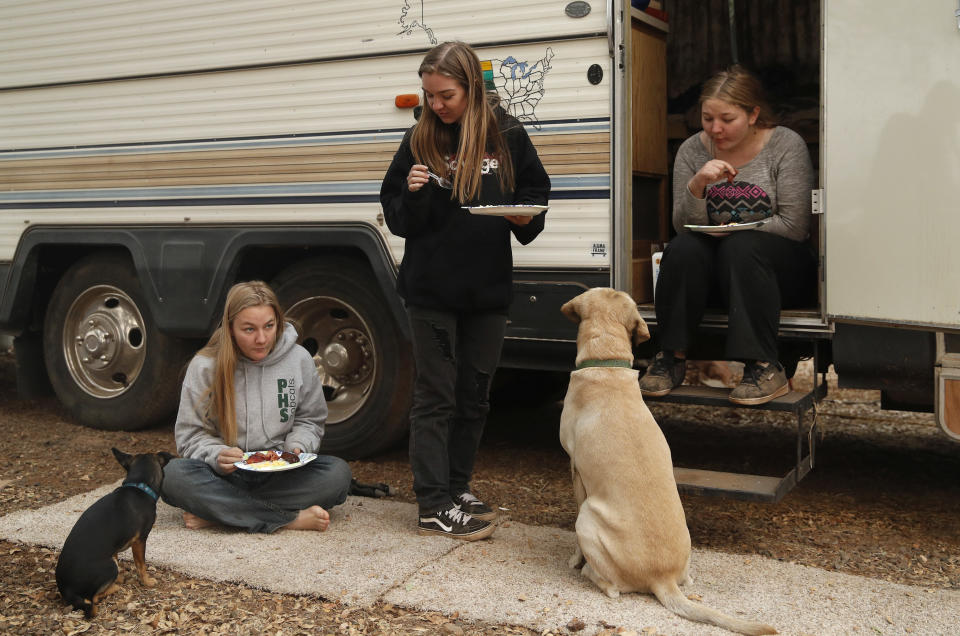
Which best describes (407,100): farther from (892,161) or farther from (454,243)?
(892,161)

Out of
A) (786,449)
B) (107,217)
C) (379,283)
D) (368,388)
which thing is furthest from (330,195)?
(786,449)

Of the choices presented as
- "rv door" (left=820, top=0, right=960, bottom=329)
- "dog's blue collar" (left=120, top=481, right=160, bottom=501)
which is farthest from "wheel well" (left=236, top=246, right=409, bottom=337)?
"rv door" (left=820, top=0, right=960, bottom=329)

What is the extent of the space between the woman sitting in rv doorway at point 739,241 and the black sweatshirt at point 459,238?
75 cm

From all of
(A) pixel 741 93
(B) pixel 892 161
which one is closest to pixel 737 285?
(B) pixel 892 161

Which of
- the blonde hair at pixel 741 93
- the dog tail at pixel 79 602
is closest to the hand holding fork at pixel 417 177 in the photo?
the blonde hair at pixel 741 93

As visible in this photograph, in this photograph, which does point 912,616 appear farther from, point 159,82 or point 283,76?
point 159,82

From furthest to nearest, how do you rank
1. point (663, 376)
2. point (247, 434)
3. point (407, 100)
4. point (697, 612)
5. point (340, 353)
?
point (340, 353), point (407, 100), point (663, 376), point (247, 434), point (697, 612)

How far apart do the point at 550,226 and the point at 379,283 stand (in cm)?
95

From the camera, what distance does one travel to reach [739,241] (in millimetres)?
4172

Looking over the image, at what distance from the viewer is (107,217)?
565 cm

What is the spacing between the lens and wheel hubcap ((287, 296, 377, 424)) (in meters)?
5.36

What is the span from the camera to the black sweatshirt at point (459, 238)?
12.6 ft

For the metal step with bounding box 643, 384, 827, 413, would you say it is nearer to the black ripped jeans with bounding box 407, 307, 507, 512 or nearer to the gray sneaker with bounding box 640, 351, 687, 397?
the gray sneaker with bounding box 640, 351, 687, 397

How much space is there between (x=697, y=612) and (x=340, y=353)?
280cm
